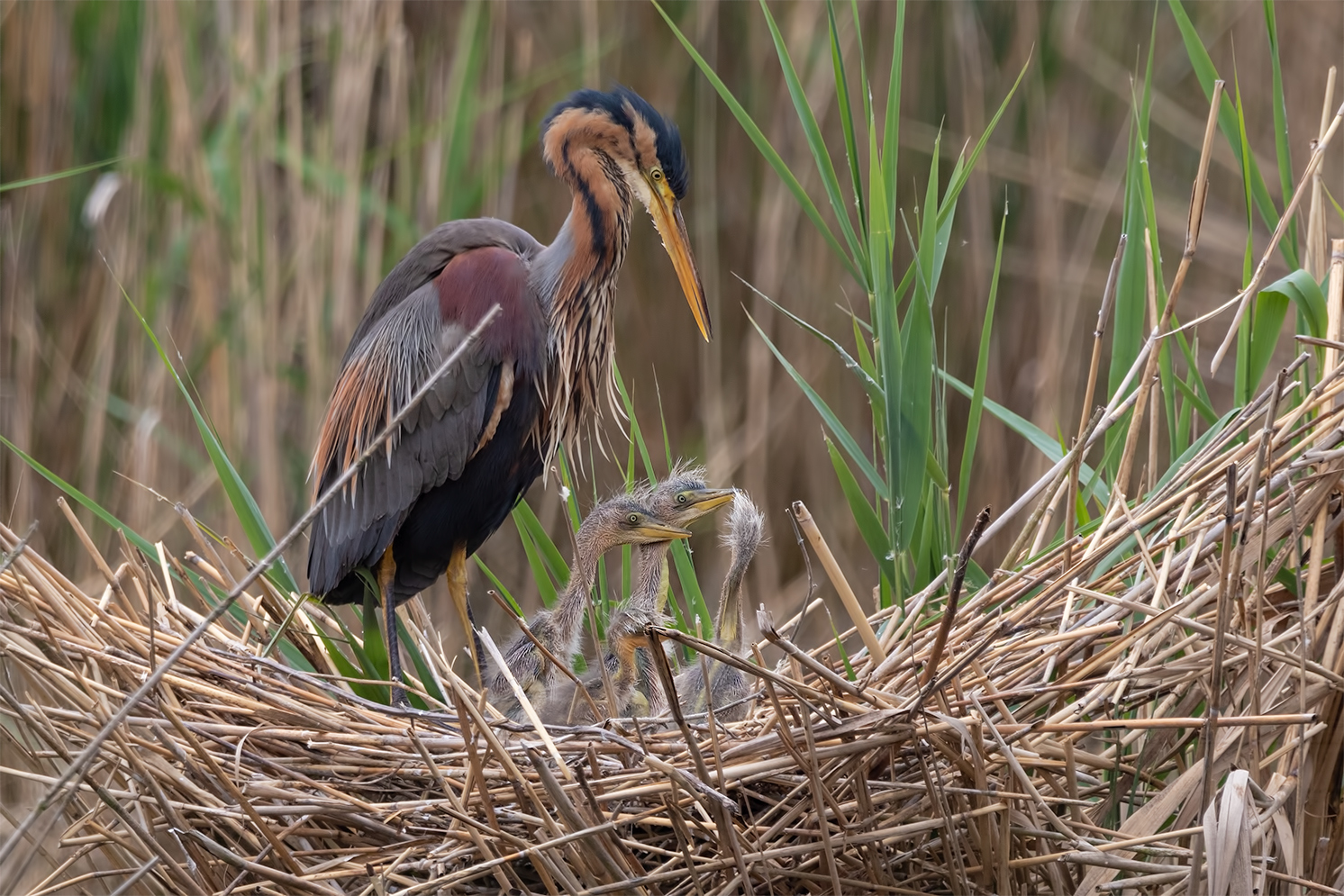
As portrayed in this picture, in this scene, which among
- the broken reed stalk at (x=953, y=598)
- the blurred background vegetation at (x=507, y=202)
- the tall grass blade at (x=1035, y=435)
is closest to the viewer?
the broken reed stalk at (x=953, y=598)

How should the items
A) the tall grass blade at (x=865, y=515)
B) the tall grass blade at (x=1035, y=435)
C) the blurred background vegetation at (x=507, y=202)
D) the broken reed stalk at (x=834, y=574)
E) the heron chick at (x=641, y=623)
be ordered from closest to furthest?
the broken reed stalk at (x=834, y=574), the tall grass blade at (x=865, y=515), the tall grass blade at (x=1035, y=435), the heron chick at (x=641, y=623), the blurred background vegetation at (x=507, y=202)

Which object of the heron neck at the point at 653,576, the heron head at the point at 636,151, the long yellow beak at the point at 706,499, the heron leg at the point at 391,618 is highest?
the heron head at the point at 636,151

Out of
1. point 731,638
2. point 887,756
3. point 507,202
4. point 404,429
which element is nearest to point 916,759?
point 887,756

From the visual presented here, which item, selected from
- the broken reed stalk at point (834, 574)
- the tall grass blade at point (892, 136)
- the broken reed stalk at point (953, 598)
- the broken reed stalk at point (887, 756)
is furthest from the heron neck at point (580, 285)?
the broken reed stalk at point (953, 598)

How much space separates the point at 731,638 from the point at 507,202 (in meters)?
1.85

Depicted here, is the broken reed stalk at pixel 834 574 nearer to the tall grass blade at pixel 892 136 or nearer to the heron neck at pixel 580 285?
the tall grass blade at pixel 892 136

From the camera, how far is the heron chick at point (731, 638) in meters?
1.85

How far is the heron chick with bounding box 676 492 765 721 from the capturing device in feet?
6.06

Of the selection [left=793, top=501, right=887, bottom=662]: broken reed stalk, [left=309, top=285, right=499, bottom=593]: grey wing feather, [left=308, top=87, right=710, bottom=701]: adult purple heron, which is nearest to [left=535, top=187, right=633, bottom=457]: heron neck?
[left=308, top=87, right=710, bottom=701]: adult purple heron

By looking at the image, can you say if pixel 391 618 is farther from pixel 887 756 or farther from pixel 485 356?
pixel 887 756

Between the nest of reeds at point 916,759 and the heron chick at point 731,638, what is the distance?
1.01 ft

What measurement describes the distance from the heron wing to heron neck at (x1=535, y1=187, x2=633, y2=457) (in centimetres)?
4

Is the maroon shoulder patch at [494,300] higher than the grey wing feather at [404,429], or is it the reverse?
the maroon shoulder patch at [494,300]

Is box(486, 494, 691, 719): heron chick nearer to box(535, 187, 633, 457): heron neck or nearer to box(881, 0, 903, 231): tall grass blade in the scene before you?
box(535, 187, 633, 457): heron neck
